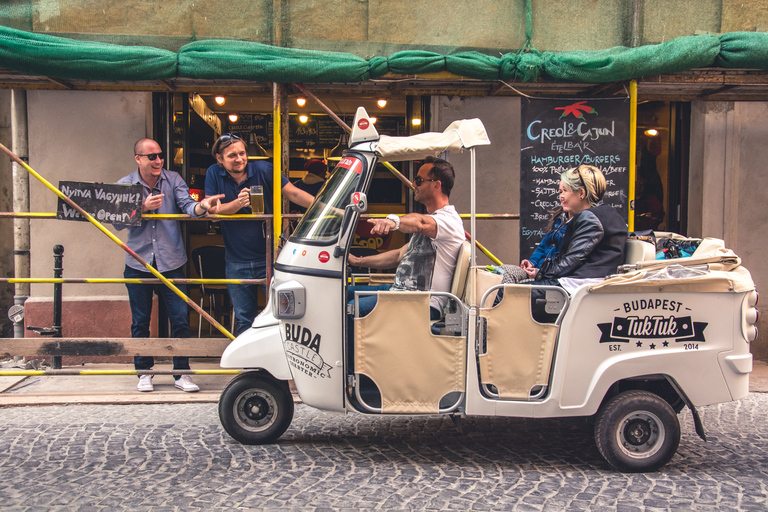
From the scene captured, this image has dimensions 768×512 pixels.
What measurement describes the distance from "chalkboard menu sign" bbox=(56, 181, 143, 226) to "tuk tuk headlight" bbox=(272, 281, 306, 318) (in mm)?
2285

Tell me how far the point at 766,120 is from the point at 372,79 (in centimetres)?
533

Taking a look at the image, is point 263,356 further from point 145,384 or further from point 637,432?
point 637,432

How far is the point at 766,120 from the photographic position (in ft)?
25.8

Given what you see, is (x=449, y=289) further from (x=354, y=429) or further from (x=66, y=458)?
(x=66, y=458)

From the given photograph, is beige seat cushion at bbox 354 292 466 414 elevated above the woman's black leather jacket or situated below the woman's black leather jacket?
below

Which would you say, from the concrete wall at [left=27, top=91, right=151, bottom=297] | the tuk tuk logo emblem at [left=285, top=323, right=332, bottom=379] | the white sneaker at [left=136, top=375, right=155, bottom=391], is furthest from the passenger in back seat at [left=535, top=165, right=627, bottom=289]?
the concrete wall at [left=27, top=91, right=151, bottom=297]

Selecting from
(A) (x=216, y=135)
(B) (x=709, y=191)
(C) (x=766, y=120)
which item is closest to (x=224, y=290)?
(A) (x=216, y=135)

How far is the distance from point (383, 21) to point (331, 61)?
0.81 m

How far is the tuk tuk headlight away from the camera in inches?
164

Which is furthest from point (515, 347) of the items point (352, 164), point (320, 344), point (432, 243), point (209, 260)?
point (209, 260)

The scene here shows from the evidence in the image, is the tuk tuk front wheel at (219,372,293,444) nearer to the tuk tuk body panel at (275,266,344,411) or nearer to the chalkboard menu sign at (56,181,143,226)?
the tuk tuk body panel at (275,266,344,411)

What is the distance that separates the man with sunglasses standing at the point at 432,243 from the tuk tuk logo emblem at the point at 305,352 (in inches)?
11.3

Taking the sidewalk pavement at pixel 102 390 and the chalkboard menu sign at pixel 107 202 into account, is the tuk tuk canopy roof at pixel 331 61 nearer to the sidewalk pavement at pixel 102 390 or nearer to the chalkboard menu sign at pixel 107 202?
the chalkboard menu sign at pixel 107 202

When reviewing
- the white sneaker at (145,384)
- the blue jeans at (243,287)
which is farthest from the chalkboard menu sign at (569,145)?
the white sneaker at (145,384)
